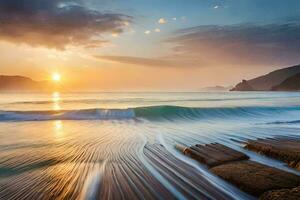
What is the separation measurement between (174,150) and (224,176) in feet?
9.85

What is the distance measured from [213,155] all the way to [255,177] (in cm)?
186

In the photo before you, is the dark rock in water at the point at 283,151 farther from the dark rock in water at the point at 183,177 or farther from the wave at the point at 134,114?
the wave at the point at 134,114

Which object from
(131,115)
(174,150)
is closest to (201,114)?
(131,115)

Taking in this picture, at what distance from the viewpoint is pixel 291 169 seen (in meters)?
5.71

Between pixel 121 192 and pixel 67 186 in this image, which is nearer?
pixel 121 192

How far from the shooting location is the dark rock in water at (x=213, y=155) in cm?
623

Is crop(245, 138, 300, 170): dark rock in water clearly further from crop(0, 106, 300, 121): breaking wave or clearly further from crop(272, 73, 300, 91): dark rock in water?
crop(272, 73, 300, 91): dark rock in water

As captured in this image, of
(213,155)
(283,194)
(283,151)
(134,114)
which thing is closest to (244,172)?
(283,194)

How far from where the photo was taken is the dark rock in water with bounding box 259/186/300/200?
3.87 m

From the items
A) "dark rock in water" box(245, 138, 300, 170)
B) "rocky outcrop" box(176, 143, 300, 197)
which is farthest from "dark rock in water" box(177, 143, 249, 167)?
"dark rock in water" box(245, 138, 300, 170)

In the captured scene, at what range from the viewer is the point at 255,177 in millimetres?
4887

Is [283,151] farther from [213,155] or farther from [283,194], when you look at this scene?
[283,194]

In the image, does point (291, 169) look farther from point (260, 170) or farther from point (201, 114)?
point (201, 114)

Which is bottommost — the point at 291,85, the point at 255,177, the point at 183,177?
the point at 183,177
